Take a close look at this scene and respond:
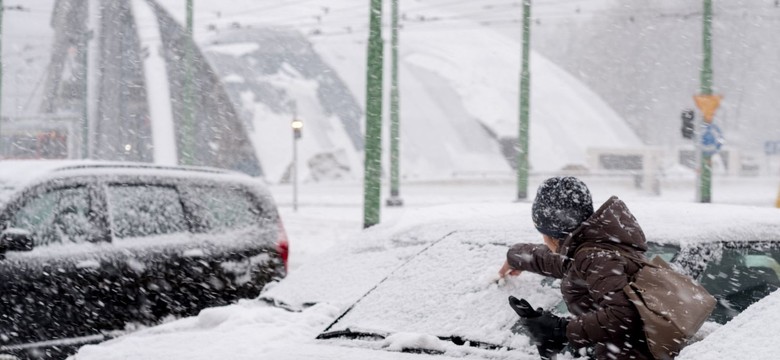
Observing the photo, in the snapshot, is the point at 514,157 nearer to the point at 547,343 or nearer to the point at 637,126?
the point at 637,126

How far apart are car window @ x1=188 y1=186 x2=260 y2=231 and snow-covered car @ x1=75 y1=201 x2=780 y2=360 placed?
6.92 ft

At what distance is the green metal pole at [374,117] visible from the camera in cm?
1155

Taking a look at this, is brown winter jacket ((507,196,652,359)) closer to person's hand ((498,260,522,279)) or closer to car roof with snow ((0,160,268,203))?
person's hand ((498,260,522,279))

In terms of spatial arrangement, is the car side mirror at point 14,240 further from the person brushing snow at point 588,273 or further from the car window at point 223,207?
the person brushing snow at point 588,273

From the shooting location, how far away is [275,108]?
5656 cm

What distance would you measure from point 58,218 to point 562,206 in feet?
12.1

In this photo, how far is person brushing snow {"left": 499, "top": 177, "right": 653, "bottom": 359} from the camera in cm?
303

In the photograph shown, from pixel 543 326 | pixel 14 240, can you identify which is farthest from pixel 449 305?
pixel 14 240

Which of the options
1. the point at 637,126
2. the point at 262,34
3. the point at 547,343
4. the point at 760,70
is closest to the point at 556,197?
the point at 547,343

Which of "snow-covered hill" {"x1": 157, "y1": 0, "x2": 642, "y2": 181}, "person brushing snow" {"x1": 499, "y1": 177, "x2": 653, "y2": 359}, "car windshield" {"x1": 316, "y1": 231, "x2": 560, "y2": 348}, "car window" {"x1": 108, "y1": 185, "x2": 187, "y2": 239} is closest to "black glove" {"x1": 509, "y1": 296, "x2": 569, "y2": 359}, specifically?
"person brushing snow" {"x1": 499, "y1": 177, "x2": 653, "y2": 359}

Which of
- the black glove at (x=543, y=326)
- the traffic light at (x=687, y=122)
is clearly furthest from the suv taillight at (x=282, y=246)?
the traffic light at (x=687, y=122)

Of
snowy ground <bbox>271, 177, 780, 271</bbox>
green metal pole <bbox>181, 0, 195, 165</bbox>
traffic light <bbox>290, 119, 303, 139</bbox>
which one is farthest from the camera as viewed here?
snowy ground <bbox>271, 177, 780, 271</bbox>

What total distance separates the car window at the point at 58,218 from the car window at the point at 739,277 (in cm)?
378

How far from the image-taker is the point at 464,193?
39.3m
